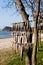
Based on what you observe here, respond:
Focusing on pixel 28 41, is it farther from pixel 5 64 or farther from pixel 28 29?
pixel 5 64

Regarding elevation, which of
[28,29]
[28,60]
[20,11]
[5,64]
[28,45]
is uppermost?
[20,11]

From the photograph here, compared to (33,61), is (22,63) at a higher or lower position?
lower

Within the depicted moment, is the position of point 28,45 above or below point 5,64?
above

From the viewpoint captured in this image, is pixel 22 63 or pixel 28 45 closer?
pixel 28 45

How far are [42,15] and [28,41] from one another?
2296 mm

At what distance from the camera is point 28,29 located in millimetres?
7512

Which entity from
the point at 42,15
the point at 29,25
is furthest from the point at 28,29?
the point at 42,15

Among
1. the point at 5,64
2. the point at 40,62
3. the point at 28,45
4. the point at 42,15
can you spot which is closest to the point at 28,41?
the point at 28,45

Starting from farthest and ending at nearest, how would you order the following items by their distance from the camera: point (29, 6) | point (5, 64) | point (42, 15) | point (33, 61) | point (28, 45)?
point (5, 64)
point (42, 15)
point (29, 6)
point (28, 45)
point (33, 61)

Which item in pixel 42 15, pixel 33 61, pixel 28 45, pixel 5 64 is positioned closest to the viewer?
pixel 33 61

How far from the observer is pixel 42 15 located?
9.50 meters

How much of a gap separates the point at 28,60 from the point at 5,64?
5.97 metres

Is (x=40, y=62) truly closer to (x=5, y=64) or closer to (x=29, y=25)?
(x=5, y=64)

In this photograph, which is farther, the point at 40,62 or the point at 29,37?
the point at 40,62
